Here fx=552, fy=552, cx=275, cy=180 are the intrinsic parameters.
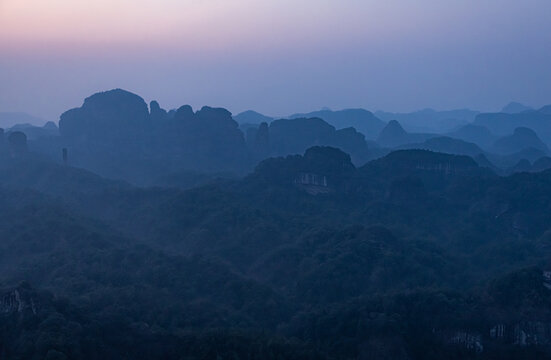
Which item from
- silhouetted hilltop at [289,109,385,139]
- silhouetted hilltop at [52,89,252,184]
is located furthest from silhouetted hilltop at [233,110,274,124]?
silhouetted hilltop at [52,89,252,184]

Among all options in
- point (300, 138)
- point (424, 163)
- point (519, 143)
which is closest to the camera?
point (424, 163)

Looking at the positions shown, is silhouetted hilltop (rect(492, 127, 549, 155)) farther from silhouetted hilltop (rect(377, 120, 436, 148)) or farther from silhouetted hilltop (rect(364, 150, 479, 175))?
silhouetted hilltop (rect(364, 150, 479, 175))

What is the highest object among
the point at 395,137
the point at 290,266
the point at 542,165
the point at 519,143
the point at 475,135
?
the point at 475,135

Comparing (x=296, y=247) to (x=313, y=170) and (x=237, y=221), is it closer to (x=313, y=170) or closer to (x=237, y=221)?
(x=237, y=221)

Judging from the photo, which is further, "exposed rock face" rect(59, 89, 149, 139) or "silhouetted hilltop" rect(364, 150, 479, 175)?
"exposed rock face" rect(59, 89, 149, 139)

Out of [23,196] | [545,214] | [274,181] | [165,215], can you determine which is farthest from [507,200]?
[23,196]

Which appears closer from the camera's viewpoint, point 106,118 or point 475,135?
point 106,118

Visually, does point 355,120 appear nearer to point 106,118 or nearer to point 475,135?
point 475,135

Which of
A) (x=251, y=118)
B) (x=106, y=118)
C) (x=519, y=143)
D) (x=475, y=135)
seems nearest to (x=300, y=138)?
(x=106, y=118)
